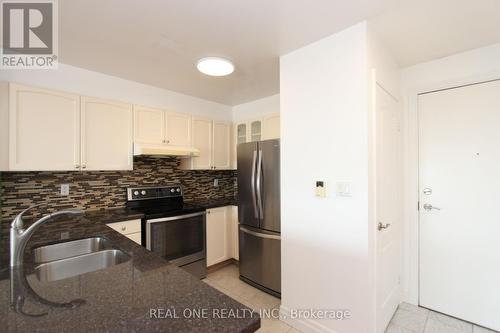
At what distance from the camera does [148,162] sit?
300 centimetres

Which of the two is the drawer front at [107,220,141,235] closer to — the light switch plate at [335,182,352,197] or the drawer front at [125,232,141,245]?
the drawer front at [125,232,141,245]

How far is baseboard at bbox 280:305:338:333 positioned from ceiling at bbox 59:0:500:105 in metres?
2.24

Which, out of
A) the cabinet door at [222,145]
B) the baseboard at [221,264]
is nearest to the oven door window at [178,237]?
the baseboard at [221,264]

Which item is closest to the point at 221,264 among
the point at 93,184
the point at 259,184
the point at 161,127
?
the point at 259,184

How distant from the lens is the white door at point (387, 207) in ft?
5.82

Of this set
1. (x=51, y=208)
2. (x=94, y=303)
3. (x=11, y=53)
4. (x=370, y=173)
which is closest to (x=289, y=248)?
(x=370, y=173)

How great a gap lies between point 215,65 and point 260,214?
1.53 m

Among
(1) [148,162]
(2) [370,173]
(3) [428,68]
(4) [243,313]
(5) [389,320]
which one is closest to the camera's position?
(4) [243,313]

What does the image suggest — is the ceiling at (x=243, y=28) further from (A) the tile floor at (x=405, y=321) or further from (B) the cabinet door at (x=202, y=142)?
(A) the tile floor at (x=405, y=321)

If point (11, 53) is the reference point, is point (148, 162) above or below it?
below

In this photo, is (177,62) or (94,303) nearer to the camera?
(94,303)

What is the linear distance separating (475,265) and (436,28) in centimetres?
196

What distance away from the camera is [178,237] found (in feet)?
8.59

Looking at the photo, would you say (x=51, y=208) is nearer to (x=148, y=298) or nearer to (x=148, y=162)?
(x=148, y=162)
